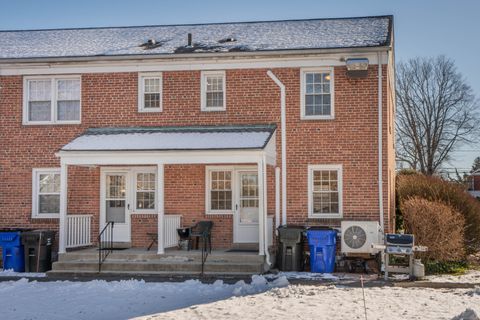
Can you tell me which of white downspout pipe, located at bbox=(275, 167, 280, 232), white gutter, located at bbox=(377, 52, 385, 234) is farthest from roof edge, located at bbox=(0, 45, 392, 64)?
white downspout pipe, located at bbox=(275, 167, 280, 232)

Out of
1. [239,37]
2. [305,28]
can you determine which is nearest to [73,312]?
[239,37]

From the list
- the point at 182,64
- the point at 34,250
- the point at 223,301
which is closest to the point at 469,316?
the point at 223,301

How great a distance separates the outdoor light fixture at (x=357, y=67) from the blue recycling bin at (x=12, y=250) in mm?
9707

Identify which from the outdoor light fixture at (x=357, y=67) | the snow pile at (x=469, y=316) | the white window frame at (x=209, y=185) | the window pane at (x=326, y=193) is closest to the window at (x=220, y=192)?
the white window frame at (x=209, y=185)

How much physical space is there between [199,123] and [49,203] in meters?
4.90

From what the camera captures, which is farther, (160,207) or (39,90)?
(39,90)

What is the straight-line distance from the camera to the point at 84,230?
58.1ft

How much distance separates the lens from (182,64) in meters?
17.8

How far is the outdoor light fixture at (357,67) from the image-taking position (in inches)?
648

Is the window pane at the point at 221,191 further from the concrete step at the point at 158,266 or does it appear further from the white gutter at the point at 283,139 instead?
the concrete step at the point at 158,266

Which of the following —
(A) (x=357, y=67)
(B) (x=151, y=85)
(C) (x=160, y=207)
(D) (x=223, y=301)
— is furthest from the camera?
(B) (x=151, y=85)

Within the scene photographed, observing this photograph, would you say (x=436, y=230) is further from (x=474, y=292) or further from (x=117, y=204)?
(x=117, y=204)

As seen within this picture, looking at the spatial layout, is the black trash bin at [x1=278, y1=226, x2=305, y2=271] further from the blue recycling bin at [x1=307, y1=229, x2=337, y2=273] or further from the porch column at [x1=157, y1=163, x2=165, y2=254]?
the porch column at [x1=157, y1=163, x2=165, y2=254]

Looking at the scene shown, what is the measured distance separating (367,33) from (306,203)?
17.2ft
